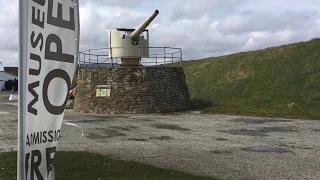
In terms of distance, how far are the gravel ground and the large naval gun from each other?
213 inches

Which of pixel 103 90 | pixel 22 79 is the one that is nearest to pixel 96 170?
pixel 22 79

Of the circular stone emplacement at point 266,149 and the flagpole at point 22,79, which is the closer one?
the flagpole at point 22,79

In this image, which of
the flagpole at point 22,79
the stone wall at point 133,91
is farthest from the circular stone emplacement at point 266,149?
the stone wall at point 133,91

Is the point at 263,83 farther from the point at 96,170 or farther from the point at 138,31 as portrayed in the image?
the point at 96,170

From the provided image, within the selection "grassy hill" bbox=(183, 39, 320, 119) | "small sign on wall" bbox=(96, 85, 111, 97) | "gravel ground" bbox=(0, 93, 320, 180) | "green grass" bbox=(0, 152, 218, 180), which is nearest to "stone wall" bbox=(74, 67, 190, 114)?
"small sign on wall" bbox=(96, 85, 111, 97)

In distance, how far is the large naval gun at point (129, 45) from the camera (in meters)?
25.0

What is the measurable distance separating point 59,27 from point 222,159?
25.2 ft

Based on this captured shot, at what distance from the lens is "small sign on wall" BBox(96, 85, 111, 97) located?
2491cm

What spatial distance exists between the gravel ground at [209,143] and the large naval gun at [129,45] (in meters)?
5.42

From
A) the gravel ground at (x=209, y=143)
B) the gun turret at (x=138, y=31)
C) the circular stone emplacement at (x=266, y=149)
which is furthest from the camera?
the gun turret at (x=138, y=31)

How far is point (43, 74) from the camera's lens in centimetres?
343

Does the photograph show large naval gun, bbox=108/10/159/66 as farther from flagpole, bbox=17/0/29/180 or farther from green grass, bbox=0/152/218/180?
flagpole, bbox=17/0/29/180

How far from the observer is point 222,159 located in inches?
413

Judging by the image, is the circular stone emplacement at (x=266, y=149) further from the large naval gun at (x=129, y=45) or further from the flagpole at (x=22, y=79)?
the large naval gun at (x=129, y=45)
